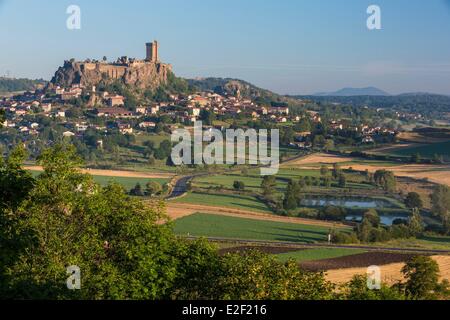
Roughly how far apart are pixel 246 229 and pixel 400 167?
2173 cm

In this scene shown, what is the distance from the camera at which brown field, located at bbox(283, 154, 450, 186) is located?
40.6 metres

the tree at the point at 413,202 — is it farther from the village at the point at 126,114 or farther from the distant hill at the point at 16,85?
the distant hill at the point at 16,85

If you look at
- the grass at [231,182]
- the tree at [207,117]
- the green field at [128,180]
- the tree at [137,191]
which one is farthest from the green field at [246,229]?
the tree at [207,117]

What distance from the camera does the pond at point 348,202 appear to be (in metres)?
31.9

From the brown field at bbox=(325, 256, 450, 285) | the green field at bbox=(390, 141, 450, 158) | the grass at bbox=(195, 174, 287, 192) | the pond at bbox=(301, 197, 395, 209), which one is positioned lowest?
the pond at bbox=(301, 197, 395, 209)

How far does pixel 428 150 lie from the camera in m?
52.8

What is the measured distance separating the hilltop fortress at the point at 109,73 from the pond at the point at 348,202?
56.9 m

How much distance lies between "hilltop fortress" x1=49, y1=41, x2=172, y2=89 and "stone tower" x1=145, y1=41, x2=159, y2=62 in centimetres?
351

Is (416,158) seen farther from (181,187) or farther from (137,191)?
(137,191)

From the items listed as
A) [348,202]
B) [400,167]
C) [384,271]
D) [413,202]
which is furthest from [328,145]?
[384,271]

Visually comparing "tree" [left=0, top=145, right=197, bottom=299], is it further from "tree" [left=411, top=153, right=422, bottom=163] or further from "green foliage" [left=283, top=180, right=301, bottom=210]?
"tree" [left=411, top=153, right=422, bottom=163]

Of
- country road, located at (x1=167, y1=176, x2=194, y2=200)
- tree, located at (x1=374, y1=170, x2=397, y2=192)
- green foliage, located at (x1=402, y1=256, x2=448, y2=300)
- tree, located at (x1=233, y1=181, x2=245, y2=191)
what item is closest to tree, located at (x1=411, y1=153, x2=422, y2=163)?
tree, located at (x1=374, y1=170, x2=397, y2=192)

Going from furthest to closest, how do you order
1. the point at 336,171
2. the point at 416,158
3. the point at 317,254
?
the point at 416,158 < the point at 336,171 < the point at 317,254
